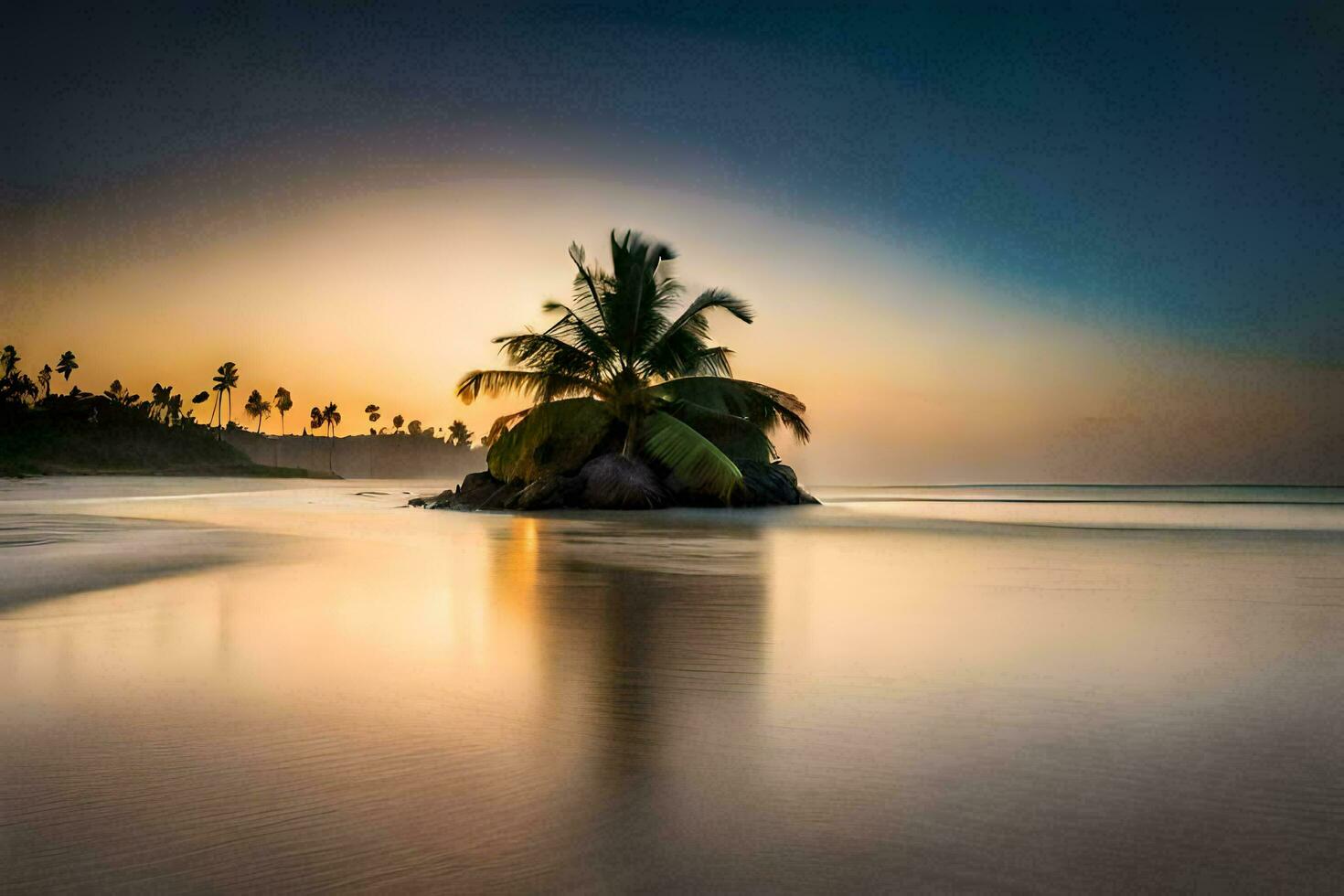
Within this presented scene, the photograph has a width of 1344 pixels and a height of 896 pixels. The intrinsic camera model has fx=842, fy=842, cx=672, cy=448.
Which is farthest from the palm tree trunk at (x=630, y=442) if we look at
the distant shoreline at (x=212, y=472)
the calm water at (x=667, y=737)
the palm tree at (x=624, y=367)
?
the distant shoreline at (x=212, y=472)

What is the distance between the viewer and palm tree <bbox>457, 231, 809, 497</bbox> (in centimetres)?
1780

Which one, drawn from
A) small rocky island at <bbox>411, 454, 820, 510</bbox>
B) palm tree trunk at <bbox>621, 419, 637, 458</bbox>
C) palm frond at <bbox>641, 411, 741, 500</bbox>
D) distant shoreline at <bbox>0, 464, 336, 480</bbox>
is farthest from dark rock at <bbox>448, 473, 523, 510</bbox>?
distant shoreline at <bbox>0, 464, 336, 480</bbox>

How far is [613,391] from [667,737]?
16.6 meters

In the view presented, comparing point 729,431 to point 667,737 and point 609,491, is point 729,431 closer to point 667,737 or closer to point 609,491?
point 609,491

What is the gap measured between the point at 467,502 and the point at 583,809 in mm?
17275

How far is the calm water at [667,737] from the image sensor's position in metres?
1.25

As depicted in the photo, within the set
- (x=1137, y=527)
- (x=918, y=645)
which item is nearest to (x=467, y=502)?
(x=1137, y=527)

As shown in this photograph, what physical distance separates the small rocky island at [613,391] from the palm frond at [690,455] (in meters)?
0.12

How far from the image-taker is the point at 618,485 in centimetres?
1681

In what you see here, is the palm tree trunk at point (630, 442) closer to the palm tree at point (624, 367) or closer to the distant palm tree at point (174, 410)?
the palm tree at point (624, 367)

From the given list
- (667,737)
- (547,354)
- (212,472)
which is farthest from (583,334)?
(212,472)

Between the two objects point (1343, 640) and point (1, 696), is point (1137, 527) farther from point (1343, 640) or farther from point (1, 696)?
point (1, 696)

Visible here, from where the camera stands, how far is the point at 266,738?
1852 mm

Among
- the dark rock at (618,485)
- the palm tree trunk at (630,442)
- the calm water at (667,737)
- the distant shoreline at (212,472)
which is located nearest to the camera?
the calm water at (667,737)
